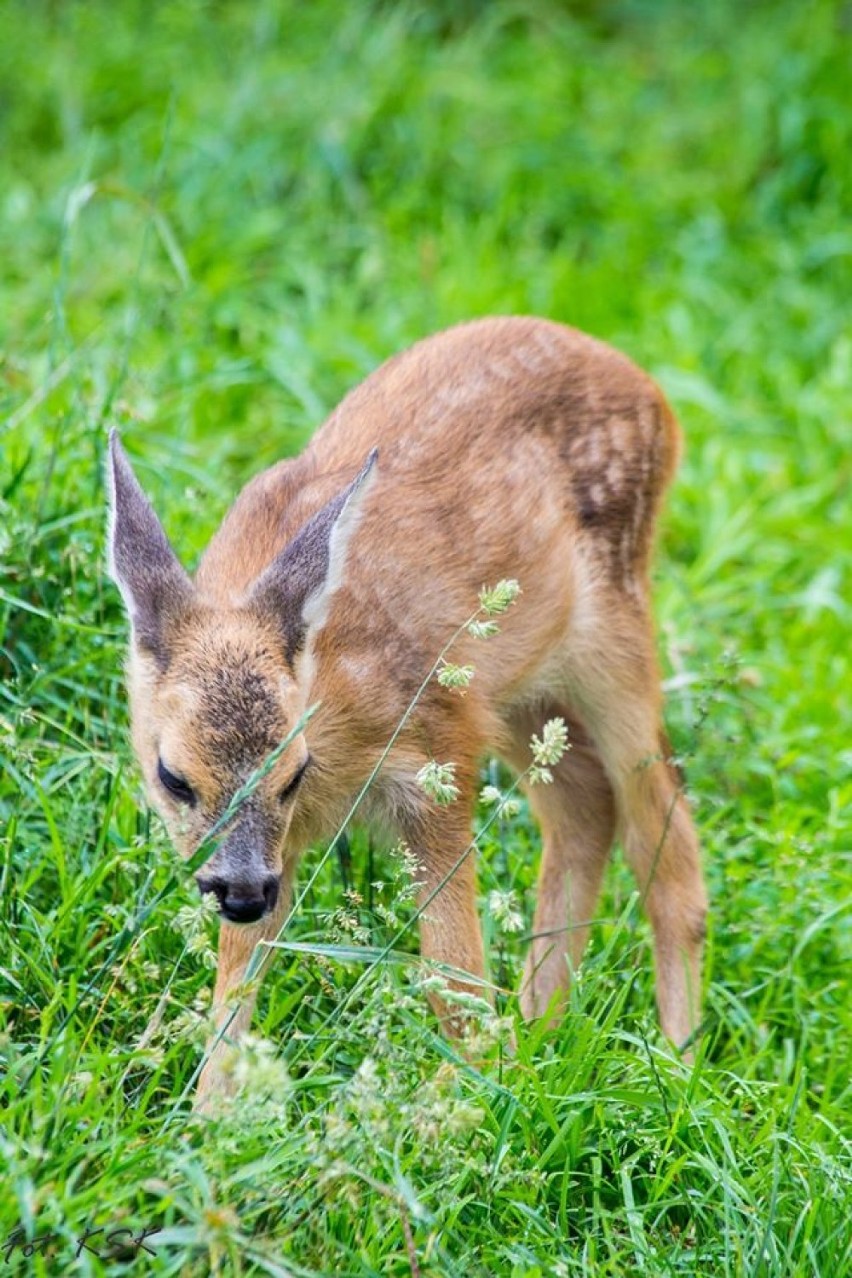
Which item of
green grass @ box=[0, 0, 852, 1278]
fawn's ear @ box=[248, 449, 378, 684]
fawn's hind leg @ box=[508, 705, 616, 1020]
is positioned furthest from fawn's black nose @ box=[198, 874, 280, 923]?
fawn's hind leg @ box=[508, 705, 616, 1020]

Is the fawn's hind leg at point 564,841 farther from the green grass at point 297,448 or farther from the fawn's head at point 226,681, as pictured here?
the fawn's head at point 226,681

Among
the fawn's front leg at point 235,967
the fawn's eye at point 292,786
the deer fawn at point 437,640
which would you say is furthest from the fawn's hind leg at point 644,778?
the fawn's eye at point 292,786

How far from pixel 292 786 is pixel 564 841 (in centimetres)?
143

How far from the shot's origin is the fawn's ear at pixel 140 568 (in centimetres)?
440

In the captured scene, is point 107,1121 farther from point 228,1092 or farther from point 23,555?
point 23,555

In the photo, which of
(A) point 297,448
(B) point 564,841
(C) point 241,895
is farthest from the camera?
(A) point 297,448

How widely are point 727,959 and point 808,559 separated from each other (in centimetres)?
256

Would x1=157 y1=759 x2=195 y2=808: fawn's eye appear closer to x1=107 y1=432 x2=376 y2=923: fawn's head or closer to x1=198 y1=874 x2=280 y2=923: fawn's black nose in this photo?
x1=107 y1=432 x2=376 y2=923: fawn's head

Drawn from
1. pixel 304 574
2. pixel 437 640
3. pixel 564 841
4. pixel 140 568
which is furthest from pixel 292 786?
pixel 564 841

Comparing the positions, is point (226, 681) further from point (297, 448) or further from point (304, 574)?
point (297, 448)

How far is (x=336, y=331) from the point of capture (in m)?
7.92

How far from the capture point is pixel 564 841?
18.0 feet

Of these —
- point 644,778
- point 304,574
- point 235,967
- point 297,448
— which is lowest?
point 235,967

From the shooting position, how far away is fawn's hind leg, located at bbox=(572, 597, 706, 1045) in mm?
5344
